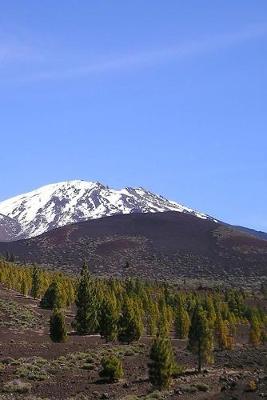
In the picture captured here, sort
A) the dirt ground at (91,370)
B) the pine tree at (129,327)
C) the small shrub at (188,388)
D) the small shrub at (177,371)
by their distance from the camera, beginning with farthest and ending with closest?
the pine tree at (129,327) < the small shrub at (177,371) < the small shrub at (188,388) < the dirt ground at (91,370)

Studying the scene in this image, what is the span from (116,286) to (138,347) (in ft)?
150

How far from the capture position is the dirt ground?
45.4 metres

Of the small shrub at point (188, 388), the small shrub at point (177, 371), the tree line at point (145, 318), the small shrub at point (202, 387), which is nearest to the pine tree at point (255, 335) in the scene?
the tree line at point (145, 318)

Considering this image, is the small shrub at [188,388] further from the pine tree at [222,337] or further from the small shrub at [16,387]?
the pine tree at [222,337]

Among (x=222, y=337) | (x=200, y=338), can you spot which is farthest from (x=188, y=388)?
(x=222, y=337)

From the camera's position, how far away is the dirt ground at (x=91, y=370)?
4538 cm

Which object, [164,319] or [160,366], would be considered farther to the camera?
[164,319]

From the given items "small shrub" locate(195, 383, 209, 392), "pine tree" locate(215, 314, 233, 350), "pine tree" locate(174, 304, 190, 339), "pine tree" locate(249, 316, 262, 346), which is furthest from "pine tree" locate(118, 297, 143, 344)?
"small shrub" locate(195, 383, 209, 392)

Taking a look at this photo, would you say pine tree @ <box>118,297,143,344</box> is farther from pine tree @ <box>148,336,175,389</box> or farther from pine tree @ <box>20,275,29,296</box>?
pine tree @ <box>20,275,29,296</box>

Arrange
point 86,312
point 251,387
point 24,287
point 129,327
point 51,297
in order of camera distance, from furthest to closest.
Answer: point 24,287, point 51,297, point 86,312, point 129,327, point 251,387

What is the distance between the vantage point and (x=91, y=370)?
180 feet

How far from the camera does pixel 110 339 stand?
7406cm

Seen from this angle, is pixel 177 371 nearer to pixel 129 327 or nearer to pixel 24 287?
pixel 129 327

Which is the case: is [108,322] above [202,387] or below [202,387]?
Answer: above
